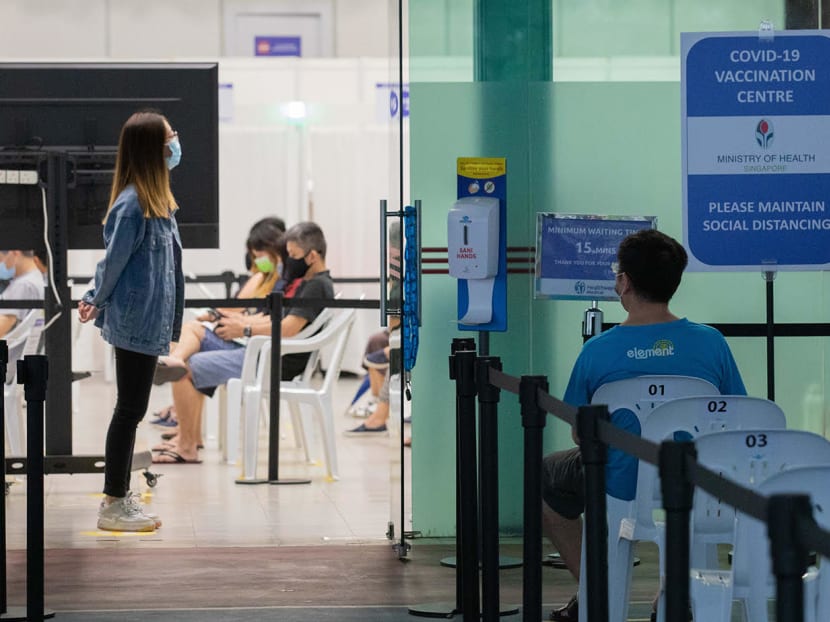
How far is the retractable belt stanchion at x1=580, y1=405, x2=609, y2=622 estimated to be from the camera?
266 cm

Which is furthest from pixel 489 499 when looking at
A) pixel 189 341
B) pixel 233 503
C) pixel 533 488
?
pixel 189 341

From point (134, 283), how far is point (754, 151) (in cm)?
200

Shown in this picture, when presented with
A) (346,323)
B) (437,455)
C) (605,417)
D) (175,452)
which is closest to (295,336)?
(346,323)

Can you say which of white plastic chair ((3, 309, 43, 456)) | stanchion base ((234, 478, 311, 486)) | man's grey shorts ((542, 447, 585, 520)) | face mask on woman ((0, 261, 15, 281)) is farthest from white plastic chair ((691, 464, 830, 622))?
face mask on woman ((0, 261, 15, 281))

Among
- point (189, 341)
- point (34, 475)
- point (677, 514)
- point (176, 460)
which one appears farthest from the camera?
point (189, 341)

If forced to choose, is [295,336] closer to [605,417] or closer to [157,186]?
[157,186]

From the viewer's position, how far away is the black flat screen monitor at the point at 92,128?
568 cm

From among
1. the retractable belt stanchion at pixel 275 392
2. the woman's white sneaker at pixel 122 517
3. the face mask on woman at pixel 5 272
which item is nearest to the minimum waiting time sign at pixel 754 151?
the woman's white sneaker at pixel 122 517

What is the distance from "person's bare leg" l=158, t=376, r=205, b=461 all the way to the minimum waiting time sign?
335 cm

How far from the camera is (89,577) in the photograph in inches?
179

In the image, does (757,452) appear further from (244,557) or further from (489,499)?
(244,557)

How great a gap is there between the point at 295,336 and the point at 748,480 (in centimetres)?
480

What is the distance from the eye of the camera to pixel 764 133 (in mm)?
4598

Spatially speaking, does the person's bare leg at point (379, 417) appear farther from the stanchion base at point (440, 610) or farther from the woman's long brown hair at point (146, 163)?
the stanchion base at point (440, 610)
